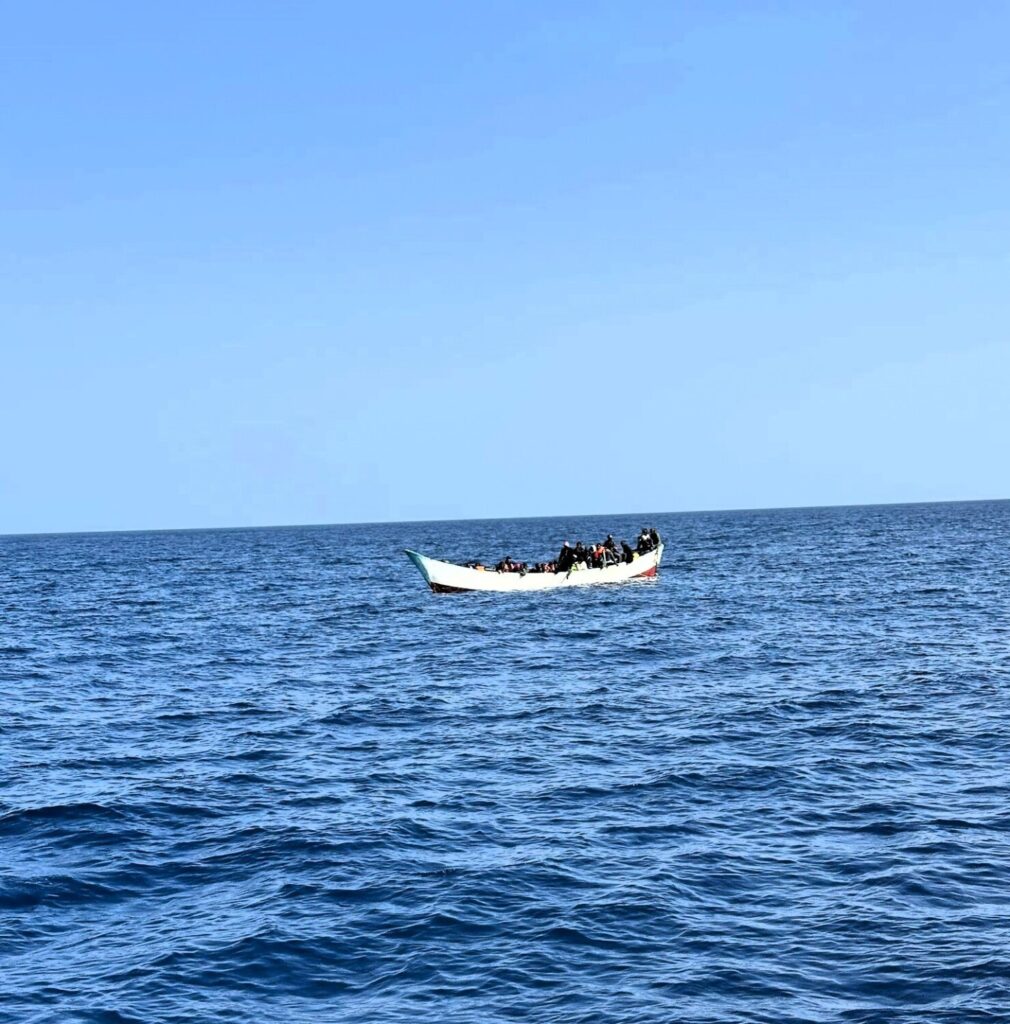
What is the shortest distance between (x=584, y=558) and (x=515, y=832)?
146ft

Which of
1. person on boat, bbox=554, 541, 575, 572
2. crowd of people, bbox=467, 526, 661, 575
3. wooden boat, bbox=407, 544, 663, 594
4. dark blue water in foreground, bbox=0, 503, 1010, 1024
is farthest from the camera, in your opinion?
person on boat, bbox=554, 541, 575, 572

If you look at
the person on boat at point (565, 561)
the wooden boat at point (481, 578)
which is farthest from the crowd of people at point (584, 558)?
the wooden boat at point (481, 578)

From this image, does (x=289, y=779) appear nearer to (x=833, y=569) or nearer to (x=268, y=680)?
(x=268, y=680)

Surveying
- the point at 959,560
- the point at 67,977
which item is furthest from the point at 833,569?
the point at 67,977

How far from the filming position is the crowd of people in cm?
5803

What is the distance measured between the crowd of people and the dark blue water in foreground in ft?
65.7

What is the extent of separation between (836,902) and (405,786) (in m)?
8.25

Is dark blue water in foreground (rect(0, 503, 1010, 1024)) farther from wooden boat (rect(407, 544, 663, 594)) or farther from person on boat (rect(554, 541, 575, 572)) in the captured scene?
person on boat (rect(554, 541, 575, 572))

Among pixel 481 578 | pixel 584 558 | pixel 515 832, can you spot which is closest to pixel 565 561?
pixel 584 558

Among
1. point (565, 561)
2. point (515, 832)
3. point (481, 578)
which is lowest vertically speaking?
point (515, 832)

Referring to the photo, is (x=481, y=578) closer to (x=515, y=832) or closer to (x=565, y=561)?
(x=565, y=561)

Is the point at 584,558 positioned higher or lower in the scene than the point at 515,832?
higher

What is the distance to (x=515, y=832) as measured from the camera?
1642cm

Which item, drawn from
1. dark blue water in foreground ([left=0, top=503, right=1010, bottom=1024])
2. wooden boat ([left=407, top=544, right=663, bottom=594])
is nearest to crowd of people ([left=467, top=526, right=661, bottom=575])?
wooden boat ([left=407, top=544, right=663, bottom=594])
